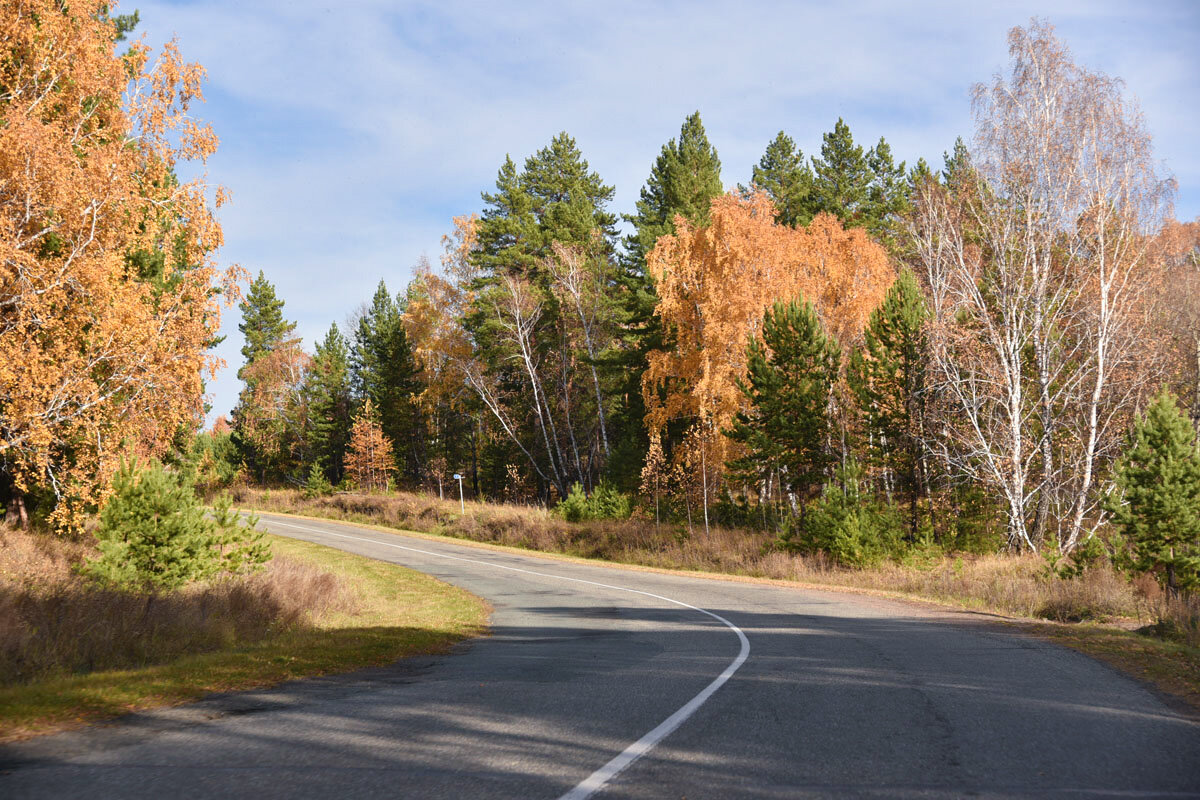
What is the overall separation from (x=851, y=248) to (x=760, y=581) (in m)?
17.1

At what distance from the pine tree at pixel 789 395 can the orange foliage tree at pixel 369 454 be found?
34.2 metres

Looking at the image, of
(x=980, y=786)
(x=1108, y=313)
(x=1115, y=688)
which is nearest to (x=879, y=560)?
(x=1108, y=313)

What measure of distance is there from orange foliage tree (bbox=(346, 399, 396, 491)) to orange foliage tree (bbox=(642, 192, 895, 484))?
30.2 metres

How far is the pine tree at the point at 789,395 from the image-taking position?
27.6 metres

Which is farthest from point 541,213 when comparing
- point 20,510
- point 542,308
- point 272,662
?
point 272,662

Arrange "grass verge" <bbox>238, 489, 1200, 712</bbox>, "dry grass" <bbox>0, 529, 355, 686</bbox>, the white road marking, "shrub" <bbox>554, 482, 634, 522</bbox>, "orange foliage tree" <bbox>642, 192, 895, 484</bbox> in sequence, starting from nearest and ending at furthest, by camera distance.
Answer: the white road marking → "grass verge" <bbox>238, 489, 1200, 712</bbox> → "dry grass" <bbox>0, 529, 355, 686</bbox> → "orange foliage tree" <bbox>642, 192, 895, 484</bbox> → "shrub" <bbox>554, 482, 634, 522</bbox>

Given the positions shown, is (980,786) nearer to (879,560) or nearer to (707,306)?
(879,560)

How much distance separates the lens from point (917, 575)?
2125 centimetres

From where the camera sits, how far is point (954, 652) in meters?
9.72

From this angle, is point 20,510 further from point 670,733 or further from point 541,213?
point 541,213

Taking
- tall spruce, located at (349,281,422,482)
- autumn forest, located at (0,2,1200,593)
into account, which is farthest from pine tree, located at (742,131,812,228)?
tall spruce, located at (349,281,422,482)

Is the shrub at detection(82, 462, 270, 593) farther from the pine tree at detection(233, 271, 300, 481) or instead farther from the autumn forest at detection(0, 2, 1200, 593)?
the pine tree at detection(233, 271, 300, 481)

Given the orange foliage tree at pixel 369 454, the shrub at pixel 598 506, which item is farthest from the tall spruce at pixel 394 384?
the shrub at pixel 598 506

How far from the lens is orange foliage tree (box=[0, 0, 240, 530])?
16.0m
